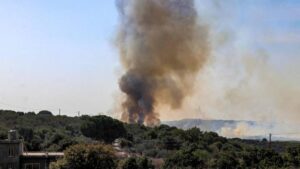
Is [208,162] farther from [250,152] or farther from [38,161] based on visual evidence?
[38,161]

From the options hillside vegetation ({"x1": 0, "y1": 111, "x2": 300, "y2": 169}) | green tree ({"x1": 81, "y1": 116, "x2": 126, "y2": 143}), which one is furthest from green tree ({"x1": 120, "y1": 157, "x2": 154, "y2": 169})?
green tree ({"x1": 81, "y1": 116, "x2": 126, "y2": 143})

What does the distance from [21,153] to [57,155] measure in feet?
13.9

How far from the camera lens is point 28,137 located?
345 ft

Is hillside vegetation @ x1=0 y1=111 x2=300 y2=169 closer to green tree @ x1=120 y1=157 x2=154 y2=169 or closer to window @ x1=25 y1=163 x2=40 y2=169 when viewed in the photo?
green tree @ x1=120 y1=157 x2=154 y2=169

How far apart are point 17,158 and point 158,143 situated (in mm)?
48676

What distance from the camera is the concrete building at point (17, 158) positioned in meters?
66.8

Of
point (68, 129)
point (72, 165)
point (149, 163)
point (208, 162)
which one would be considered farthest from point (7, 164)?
point (68, 129)

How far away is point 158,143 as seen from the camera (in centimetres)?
11369

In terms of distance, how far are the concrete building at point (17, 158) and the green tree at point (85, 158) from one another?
7911mm

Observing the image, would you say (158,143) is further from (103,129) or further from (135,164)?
(135,164)

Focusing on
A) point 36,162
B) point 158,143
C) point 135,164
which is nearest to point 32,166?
point 36,162

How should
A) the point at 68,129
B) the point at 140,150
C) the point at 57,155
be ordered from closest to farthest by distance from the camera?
the point at 57,155 < the point at 140,150 < the point at 68,129

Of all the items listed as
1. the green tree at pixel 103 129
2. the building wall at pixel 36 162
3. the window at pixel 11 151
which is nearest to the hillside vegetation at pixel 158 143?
the green tree at pixel 103 129

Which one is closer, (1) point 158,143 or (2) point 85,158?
(2) point 85,158
